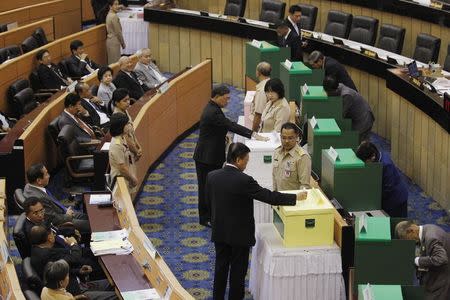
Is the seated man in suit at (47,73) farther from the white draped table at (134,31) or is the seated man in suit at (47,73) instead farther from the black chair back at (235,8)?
the black chair back at (235,8)

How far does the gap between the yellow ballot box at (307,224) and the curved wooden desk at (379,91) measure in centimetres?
264

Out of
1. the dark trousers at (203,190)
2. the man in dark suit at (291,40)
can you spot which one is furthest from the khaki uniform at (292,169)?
the man in dark suit at (291,40)

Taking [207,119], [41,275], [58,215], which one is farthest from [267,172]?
[41,275]

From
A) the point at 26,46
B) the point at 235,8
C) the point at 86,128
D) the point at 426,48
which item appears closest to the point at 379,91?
the point at 426,48

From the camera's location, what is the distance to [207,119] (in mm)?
8328

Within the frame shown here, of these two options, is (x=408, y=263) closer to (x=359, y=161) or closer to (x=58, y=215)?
(x=359, y=161)

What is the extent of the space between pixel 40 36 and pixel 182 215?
4.99m

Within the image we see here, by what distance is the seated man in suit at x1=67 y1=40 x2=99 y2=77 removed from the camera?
1238 cm

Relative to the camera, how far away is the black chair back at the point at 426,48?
11055 mm

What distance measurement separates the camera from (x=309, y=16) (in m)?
13.3

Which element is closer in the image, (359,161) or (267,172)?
(359,161)

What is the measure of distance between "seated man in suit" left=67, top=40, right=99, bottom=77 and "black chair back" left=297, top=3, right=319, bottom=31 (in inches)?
121

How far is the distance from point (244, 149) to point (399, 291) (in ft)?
5.27

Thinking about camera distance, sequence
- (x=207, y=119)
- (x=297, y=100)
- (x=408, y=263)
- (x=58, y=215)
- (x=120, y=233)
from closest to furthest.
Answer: (x=408, y=263), (x=120, y=233), (x=58, y=215), (x=207, y=119), (x=297, y=100)
